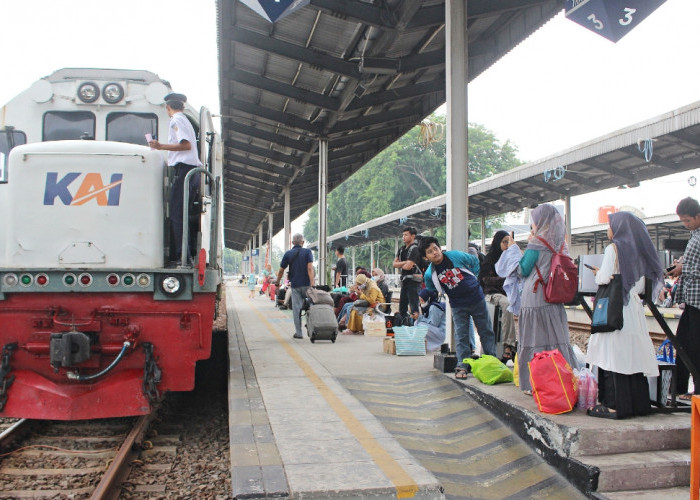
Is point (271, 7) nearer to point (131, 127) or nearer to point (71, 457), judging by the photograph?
point (131, 127)

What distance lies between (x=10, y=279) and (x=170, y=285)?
1.42m

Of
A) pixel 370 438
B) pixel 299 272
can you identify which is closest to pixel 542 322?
pixel 370 438

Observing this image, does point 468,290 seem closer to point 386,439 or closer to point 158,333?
point 386,439

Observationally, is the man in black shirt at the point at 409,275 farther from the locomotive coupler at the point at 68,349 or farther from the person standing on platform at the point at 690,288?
the locomotive coupler at the point at 68,349

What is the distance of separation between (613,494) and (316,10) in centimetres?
903

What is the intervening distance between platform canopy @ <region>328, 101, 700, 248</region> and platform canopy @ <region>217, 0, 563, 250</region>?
3.77 meters

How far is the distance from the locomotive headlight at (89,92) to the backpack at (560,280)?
5.21 metres

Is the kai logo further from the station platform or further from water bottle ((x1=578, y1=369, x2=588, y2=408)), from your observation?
water bottle ((x1=578, y1=369, x2=588, y2=408))

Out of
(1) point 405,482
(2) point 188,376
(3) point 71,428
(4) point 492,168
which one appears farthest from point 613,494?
(4) point 492,168

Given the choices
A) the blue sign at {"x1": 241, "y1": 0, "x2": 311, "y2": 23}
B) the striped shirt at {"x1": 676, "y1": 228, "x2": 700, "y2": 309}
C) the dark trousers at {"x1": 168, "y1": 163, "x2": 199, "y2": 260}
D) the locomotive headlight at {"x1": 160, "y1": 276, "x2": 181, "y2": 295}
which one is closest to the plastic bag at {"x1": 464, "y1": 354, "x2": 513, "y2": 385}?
the striped shirt at {"x1": 676, "y1": 228, "x2": 700, "y2": 309}

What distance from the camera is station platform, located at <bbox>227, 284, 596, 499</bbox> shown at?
405cm

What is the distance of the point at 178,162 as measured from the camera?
22.0ft

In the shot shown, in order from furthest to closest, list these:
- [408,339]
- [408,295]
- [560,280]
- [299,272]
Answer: [299,272] < [408,295] < [408,339] < [560,280]

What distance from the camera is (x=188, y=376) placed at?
20.1ft
